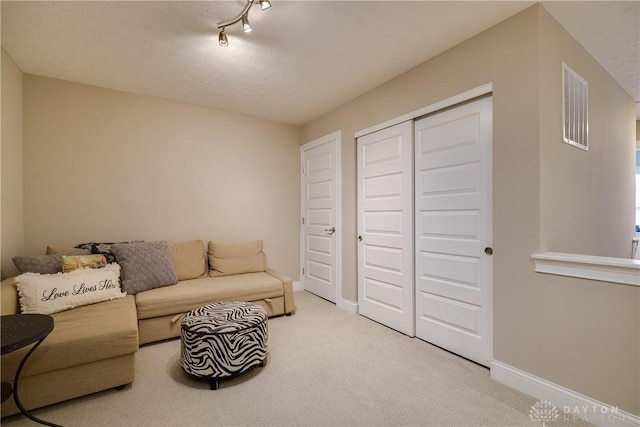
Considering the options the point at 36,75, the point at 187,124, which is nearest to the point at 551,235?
the point at 187,124

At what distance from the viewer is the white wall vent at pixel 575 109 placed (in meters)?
→ 2.12

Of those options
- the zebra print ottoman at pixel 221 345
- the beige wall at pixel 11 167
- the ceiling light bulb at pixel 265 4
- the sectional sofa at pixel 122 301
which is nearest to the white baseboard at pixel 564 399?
the zebra print ottoman at pixel 221 345

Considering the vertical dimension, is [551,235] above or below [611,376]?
above

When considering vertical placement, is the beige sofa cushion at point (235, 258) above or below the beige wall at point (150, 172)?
below

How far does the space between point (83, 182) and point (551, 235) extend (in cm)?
425

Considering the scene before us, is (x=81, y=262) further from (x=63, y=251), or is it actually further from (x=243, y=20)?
(x=243, y=20)

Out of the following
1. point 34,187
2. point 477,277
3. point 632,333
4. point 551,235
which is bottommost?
point 632,333

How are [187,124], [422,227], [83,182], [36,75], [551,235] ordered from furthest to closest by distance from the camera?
[187,124] < [83,182] < [36,75] < [422,227] < [551,235]

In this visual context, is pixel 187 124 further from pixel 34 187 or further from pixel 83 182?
pixel 34 187

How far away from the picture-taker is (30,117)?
284 cm

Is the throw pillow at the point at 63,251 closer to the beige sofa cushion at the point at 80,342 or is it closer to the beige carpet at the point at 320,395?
the beige sofa cushion at the point at 80,342

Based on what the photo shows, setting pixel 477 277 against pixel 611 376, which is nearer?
pixel 611 376

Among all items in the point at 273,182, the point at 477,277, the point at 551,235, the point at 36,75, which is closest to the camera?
the point at 551,235

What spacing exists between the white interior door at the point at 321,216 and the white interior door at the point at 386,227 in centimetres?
44
